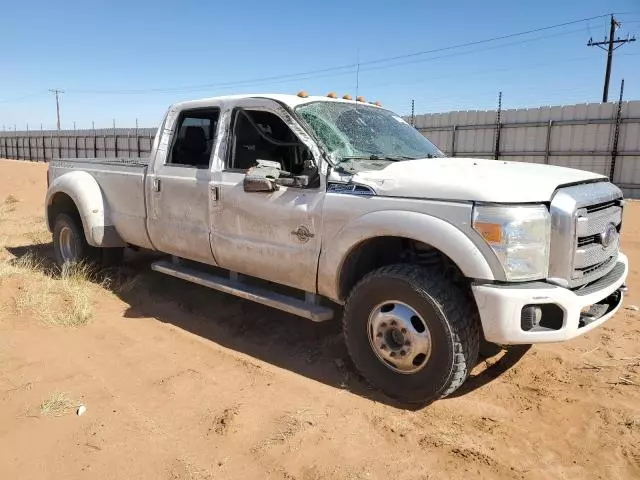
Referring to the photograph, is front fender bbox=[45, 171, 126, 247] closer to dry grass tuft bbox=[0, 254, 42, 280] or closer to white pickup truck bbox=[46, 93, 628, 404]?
white pickup truck bbox=[46, 93, 628, 404]

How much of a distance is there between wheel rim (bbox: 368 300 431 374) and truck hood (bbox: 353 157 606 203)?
73cm

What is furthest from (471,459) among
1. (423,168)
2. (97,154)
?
(97,154)

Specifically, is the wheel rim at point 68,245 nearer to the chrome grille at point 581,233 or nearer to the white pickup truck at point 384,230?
the white pickup truck at point 384,230

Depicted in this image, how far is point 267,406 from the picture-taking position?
10.8ft

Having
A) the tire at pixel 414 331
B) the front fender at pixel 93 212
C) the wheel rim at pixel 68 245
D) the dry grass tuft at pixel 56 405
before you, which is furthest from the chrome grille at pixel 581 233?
the wheel rim at pixel 68 245

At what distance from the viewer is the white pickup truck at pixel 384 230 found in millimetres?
2926

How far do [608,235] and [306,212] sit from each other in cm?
197

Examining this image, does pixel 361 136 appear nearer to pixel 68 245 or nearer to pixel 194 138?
pixel 194 138

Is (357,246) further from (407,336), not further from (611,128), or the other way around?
(611,128)

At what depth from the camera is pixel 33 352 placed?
13.4ft

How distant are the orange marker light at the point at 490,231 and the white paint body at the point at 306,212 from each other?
0.03 meters

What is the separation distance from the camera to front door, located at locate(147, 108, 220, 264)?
452cm

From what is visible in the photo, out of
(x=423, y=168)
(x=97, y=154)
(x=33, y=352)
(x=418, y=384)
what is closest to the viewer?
(x=418, y=384)

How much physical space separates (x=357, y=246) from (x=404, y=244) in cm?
35
